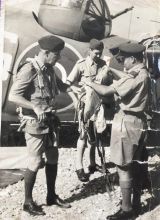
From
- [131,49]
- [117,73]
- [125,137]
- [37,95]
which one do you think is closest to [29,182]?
[37,95]

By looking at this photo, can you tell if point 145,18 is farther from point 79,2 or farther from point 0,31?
point 0,31

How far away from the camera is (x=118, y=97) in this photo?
149 inches

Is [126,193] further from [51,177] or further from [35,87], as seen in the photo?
[35,87]

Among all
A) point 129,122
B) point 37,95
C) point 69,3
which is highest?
point 69,3

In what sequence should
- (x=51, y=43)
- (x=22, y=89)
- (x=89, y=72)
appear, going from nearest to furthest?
(x=22, y=89) → (x=51, y=43) → (x=89, y=72)

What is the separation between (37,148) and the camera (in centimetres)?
373

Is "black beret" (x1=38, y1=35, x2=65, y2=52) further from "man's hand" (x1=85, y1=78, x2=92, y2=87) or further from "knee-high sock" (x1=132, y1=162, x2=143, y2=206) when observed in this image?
"knee-high sock" (x1=132, y1=162, x2=143, y2=206)

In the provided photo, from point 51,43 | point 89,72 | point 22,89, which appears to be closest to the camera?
point 22,89

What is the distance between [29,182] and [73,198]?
1.17ft

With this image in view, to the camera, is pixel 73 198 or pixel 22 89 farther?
pixel 73 198

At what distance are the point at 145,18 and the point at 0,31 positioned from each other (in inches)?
41.4

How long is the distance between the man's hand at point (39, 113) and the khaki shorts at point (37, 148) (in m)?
0.12

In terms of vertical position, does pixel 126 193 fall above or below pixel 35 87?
below

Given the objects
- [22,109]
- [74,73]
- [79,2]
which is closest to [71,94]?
[74,73]
